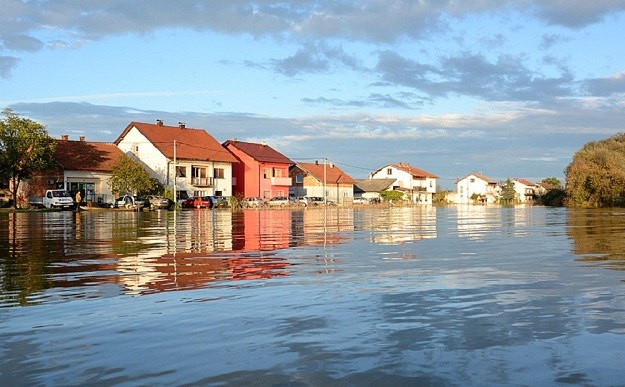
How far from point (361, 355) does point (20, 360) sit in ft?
8.66

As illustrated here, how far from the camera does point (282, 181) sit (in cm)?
9912

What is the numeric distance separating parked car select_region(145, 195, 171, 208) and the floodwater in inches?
2151

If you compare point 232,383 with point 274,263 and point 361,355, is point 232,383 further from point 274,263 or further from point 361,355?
point 274,263

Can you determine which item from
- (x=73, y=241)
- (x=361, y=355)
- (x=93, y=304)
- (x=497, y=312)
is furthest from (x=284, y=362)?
(x=73, y=241)

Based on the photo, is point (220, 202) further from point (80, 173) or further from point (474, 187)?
point (474, 187)

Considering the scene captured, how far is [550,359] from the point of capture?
531 centimetres

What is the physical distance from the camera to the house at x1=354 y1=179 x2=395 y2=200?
127 m

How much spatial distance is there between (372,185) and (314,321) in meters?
123

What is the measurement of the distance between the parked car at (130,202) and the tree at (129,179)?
11.8ft

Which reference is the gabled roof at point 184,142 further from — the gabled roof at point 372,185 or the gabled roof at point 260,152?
the gabled roof at point 372,185

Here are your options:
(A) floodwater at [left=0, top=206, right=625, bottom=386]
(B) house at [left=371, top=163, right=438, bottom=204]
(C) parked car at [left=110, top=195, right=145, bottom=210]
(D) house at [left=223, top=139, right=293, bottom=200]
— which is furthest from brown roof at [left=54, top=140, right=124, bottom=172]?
(B) house at [left=371, top=163, right=438, bottom=204]

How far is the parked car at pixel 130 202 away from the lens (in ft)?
208

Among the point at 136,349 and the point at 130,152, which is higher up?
the point at 130,152

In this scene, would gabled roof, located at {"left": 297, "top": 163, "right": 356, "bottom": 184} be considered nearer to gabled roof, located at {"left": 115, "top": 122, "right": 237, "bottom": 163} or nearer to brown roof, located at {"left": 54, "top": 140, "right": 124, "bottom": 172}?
gabled roof, located at {"left": 115, "top": 122, "right": 237, "bottom": 163}
